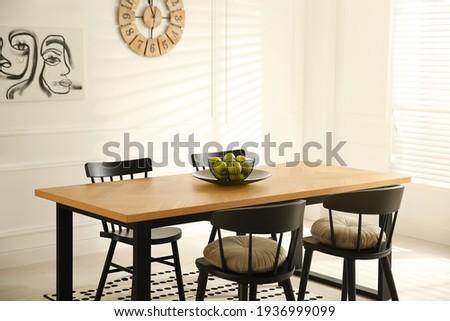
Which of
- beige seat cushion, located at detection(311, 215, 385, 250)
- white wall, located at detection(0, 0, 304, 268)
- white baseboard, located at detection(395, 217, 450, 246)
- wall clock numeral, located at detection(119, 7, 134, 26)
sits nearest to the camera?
beige seat cushion, located at detection(311, 215, 385, 250)

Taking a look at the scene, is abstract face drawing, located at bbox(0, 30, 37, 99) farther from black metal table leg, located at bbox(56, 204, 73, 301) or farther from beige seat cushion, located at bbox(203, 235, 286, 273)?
beige seat cushion, located at bbox(203, 235, 286, 273)

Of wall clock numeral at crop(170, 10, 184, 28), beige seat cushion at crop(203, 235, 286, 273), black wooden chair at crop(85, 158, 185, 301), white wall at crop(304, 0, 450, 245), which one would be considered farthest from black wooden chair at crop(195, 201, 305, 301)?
white wall at crop(304, 0, 450, 245)

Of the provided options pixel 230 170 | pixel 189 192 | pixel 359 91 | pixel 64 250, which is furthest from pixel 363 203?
pixel 359 91

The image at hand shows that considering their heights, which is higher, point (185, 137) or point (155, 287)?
point (185, 137)

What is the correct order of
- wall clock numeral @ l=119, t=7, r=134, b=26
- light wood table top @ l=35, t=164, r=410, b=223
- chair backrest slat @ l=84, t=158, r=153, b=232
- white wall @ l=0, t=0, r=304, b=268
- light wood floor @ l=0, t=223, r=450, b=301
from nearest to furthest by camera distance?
light wood table top @ l=35, t=164, r=410, b=223 < chair backrest slat @ l=84, t=158, r=153, b=232 < light wood floor @ l=0, t=223, r=450, b=301 < white wall @ l=0, t=0, r=304, b=268 < wall clock numeral @ l=119, t=7, r=134, b=26

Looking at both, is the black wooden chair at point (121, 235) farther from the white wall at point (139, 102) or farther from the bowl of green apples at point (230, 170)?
the white wall at point (139, 102)

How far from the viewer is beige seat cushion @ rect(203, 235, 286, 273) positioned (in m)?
3.57

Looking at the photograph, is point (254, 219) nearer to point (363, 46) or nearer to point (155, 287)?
point (155, 287)

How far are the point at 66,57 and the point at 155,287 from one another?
1834 mm

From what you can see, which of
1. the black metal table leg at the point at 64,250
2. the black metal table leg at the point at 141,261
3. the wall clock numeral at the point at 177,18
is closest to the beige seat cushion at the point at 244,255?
the black metal table leg at the point at 141,261

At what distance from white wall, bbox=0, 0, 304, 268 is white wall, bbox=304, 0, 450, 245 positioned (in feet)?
Result: 0.64
